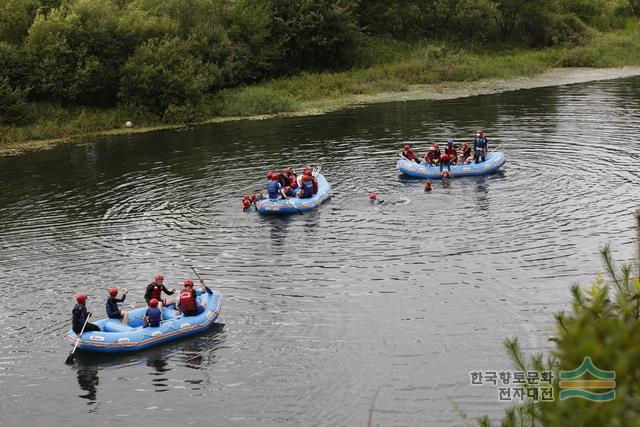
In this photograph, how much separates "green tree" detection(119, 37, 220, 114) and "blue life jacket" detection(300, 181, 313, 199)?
82.5ft

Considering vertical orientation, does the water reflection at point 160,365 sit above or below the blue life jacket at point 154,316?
below

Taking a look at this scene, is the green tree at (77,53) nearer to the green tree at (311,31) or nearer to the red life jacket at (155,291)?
the green tree at (311,31)

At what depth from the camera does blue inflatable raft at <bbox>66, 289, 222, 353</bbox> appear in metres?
19.6

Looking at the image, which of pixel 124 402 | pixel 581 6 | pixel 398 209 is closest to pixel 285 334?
pixel 124 402

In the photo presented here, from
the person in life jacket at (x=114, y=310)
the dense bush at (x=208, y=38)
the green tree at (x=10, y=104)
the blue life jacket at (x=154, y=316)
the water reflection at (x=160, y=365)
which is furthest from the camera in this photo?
the dense bush at (x=208, y=38)

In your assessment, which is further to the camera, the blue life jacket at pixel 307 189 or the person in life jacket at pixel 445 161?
the person in life jacket at pixel 445 161

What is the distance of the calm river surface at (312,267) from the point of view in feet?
56.3

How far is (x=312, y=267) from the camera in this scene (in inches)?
961

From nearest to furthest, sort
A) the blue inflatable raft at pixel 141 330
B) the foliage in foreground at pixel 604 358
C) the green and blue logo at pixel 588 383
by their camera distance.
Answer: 1. the foliage in foreground at pixel 604 358
2. the green and blue logo at pixel 588 383
3. the blue inflatable raft at pixel 141 330

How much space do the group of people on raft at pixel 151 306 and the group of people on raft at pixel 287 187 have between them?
29.0ft

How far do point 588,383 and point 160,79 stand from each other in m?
50.8

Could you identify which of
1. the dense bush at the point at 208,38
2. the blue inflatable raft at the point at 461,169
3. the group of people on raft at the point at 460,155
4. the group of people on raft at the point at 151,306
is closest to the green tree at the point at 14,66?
the dense bush at the point at 208,38

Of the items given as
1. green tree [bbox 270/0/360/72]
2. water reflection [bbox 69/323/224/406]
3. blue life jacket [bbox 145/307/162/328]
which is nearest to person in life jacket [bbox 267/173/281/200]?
water reflection [bbox 69/323/224/406]

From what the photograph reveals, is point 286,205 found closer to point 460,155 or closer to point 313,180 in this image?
point 313,180
